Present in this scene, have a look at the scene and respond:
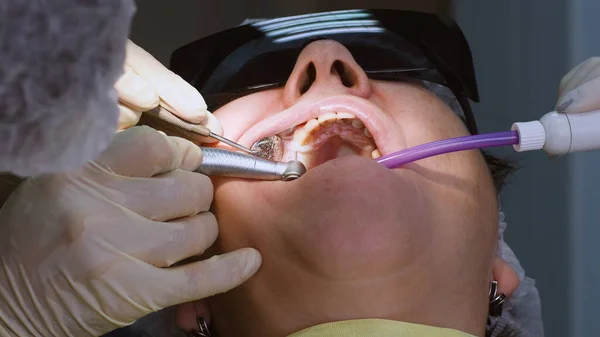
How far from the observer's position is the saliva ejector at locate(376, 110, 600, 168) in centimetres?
111

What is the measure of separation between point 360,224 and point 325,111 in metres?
0.27

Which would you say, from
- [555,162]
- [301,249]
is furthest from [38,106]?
[555,162]

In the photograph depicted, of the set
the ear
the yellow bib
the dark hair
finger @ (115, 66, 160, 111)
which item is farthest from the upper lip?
the dark hair

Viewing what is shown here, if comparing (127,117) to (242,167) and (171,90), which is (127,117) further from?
(242,167)

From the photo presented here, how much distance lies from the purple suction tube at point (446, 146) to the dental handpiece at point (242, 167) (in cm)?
17

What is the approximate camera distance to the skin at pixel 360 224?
108 cm

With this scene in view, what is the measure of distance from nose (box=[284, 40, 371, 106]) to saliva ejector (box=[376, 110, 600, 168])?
21 centimetres

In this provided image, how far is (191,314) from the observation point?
140cm

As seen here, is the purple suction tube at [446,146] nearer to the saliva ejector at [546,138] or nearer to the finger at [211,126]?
the saliva ejector at [546,138]

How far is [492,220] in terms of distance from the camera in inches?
50.1

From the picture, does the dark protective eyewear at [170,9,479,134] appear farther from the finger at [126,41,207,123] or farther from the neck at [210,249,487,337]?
the neck at [210,249,487,337]

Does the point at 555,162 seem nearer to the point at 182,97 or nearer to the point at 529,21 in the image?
the point at 529,21

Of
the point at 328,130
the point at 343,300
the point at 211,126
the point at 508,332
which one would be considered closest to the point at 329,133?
the point at 328,130

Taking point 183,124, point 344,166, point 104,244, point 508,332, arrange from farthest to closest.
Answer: point 508,332, point 183,124, point 344,166, point 104,244
